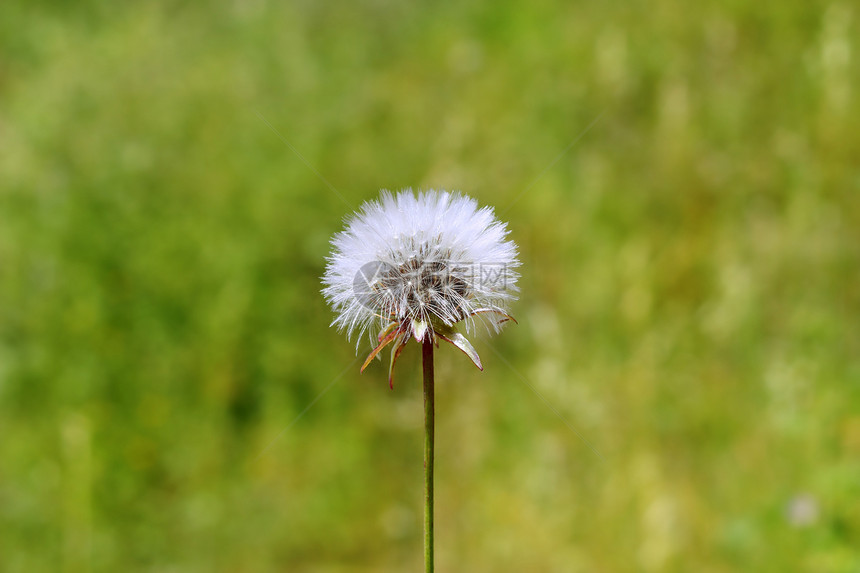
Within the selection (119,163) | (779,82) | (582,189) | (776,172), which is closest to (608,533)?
(582,189)

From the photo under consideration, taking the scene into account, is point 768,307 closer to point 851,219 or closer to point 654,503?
point 851,219

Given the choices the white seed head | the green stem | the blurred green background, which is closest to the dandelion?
the white seed head

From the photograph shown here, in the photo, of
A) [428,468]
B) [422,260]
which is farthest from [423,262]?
[428,468]

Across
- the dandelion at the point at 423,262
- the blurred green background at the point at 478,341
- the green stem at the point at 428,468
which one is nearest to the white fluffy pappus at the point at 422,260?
the dandelion at the point at 423,262

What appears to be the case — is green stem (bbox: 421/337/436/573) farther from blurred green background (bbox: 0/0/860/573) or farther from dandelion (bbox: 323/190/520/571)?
blurred green background (bbox: 0/0/860/573)

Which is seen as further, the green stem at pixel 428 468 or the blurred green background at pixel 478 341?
the blurred green background at pixel 478 341

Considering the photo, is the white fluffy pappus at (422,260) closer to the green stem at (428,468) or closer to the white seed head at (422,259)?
the white seed head at (422,259)
